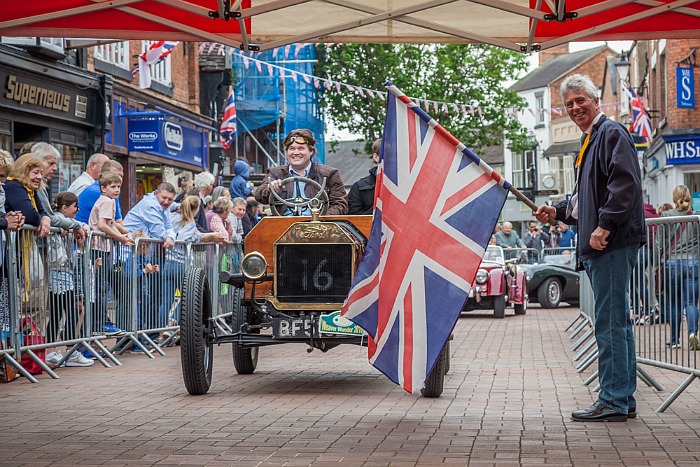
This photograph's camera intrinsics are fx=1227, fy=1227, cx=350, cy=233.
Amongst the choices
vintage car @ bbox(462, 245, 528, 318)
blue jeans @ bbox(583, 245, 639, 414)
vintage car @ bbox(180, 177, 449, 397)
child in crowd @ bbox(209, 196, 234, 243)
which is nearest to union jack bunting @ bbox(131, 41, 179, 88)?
child in crowd @ bbox(209, 196, 234, 243)

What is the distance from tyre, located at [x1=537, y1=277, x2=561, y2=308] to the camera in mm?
25688

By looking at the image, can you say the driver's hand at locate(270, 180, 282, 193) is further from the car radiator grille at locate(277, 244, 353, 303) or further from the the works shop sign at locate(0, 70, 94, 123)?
the the works shop sign at locate(0, 70, 94, 123)

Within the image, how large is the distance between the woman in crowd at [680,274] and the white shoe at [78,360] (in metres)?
5.92

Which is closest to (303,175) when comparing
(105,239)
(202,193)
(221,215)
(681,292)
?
(105,239)

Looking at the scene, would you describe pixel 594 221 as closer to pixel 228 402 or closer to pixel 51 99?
→ pixel 228 402

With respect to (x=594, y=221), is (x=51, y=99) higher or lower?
higher

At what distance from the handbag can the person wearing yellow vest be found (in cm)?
504

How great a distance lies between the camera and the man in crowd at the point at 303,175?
34.1 ft

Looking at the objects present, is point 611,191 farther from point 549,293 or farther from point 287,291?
point 549,293

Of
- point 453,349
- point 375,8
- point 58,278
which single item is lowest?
point 453,349

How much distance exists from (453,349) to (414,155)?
682 centimetres

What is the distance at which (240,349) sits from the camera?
35.4ft

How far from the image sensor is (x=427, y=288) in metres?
7.30

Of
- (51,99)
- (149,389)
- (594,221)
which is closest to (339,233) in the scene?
(149,389)
